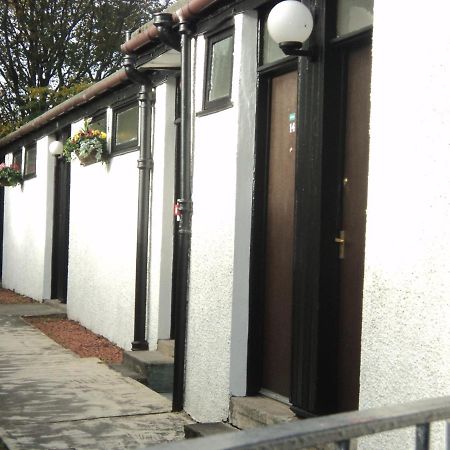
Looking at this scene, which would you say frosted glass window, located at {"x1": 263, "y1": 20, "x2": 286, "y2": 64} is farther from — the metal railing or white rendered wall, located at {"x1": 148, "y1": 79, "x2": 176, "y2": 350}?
the metal railing

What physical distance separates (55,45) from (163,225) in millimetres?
18507

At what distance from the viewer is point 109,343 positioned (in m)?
9.48

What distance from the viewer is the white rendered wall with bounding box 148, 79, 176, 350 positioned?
8.00 m

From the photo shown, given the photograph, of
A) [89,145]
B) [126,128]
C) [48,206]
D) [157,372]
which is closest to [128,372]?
[157,372]

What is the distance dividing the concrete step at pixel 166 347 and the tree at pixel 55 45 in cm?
1781

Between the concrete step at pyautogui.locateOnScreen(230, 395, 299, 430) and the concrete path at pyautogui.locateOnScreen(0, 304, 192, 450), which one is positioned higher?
the concrete step at pyautogui.locateOnScreen(230, 395, 299, 430)

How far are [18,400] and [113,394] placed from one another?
76cm

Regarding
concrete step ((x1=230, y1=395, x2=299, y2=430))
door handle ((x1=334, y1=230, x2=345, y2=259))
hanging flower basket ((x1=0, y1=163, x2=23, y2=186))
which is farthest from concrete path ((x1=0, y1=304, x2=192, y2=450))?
hanging flower basket ((x1=0, y1=163, x2=23, y2=186))

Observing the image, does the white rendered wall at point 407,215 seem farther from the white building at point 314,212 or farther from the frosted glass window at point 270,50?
the frosted glass window at point 270,50

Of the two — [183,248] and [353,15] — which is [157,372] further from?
[353,15]

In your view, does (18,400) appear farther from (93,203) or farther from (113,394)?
(93,203)

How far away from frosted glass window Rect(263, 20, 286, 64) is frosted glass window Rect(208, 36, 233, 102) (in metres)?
0.39

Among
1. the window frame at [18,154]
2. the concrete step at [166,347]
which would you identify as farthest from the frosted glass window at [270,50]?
the window frame at [18,154]

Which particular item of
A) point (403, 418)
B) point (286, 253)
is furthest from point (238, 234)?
point (403, 418)
